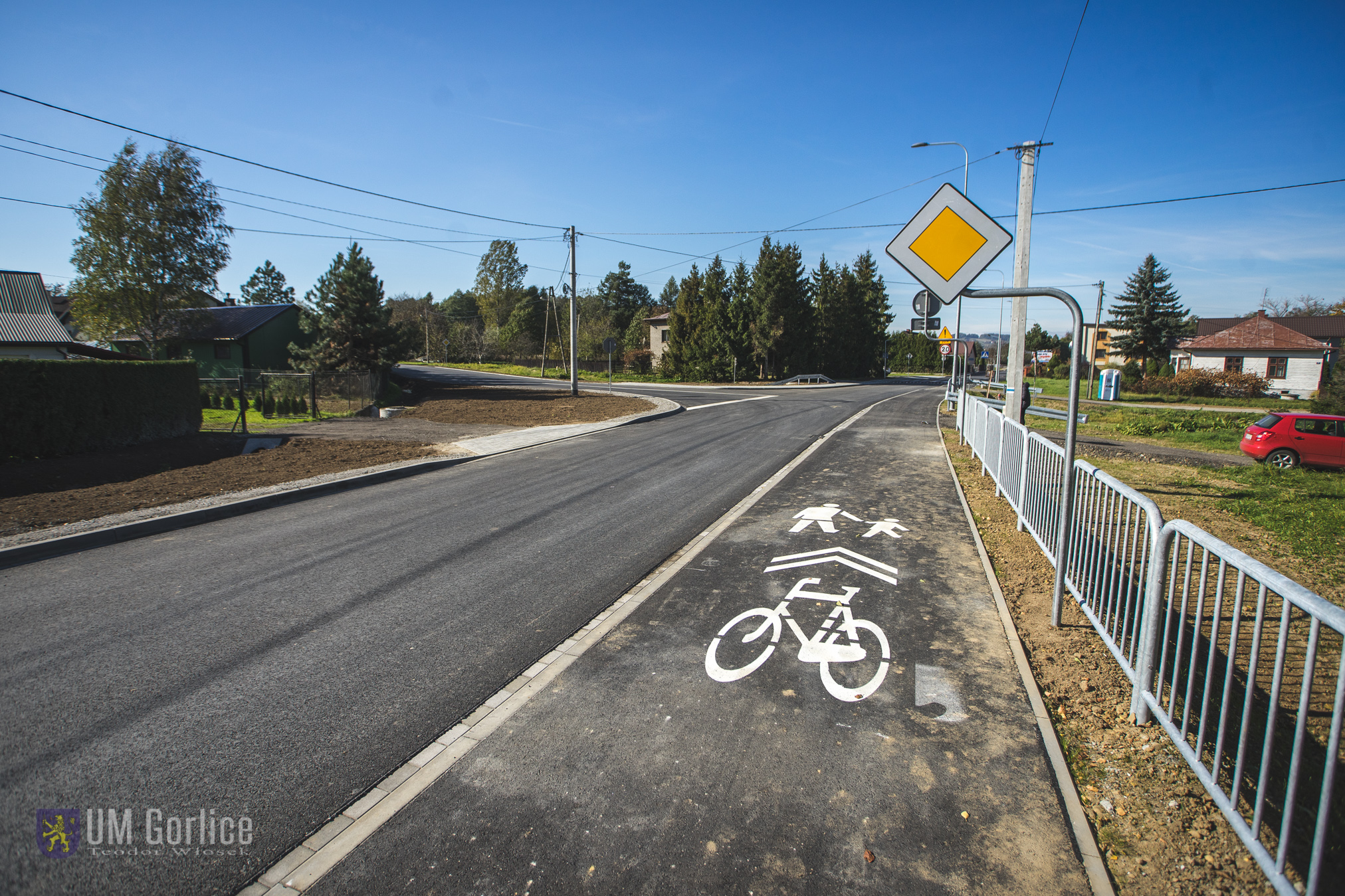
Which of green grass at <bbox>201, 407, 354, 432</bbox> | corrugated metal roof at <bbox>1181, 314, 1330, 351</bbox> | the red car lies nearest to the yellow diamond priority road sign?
the red car

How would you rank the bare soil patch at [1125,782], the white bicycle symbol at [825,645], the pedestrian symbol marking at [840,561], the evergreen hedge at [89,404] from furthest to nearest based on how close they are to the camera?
the evergreen hedge at [89,404], the pedestrian symbol marking at [840,561], the white bicycle symbol at [825,645], the bare soil patch at [1125,782]

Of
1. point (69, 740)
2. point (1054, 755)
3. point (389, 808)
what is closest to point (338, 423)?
point (69, 740)

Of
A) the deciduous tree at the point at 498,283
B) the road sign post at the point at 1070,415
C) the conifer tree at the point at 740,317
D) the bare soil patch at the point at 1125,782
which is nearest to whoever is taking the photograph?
the bare soil patch at the point at 1125,782

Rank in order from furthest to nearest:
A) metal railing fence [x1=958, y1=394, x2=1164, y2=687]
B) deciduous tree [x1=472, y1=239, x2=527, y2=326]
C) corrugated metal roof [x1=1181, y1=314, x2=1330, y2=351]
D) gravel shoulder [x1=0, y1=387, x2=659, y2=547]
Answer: deciduous tree [x1=472, y1=239, x2=527, y2=326] → corrugated metal roof [x1=1181, y1=314, x2=1330, y2=351] → gravel shoulder [x1=0, y1=387, x2=659, y2=547] → metal railing fence [x1=958, y1=394, x2=1164, y2=687]

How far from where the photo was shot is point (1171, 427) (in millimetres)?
20906

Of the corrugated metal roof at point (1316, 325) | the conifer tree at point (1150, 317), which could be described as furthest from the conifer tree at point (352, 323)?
the corrugated metal roof at point (1316, 325)

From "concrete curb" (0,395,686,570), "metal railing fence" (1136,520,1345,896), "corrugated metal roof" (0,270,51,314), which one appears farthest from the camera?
"corrugated metal roof" (0,270,51,314)

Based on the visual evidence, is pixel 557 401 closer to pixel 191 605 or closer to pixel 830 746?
pixel 191 605

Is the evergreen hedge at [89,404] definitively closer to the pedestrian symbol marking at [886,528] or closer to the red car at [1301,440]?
the pedestrian symbol marking at [886,528]

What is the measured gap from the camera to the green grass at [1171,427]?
18234 mm

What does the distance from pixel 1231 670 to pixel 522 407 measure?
24.9 meters

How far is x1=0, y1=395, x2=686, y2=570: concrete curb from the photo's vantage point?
21.5 feet

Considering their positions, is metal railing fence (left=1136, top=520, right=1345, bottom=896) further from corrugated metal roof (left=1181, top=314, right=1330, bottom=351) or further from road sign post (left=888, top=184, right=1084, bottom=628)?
corrugated metal roof (left=1181, top=314, right=1330, bottom=351)

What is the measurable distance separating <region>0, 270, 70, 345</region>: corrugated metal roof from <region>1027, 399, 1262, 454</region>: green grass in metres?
42.7
